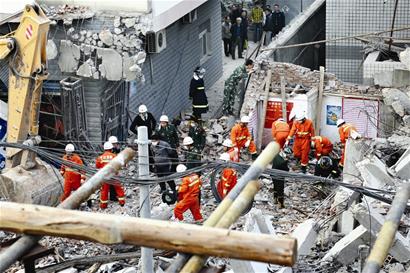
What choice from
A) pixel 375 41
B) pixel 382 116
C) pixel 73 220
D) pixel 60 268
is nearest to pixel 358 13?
pixel 375 41

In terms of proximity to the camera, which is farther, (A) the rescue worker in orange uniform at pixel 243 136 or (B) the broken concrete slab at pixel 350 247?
(A) the rescue worker in orange uniform at pixel 243 136

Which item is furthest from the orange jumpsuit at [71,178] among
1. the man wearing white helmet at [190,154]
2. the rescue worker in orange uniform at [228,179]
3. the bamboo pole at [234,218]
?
the bamboo pole at [234,218]

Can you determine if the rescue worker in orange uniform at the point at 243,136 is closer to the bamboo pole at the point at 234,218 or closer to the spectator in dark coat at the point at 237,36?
the spectator in dark coat at the point at 237,36

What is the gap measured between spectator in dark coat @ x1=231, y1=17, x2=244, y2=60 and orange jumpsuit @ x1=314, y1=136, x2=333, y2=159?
9520mm

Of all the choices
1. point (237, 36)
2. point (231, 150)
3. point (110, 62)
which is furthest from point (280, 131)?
point (237, 36)

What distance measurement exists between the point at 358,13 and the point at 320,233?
733cm

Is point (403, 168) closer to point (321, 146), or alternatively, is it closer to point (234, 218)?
point (321, 146)

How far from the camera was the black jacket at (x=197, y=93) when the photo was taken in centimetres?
2006

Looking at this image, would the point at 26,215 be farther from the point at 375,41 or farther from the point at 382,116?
the point at 375,41

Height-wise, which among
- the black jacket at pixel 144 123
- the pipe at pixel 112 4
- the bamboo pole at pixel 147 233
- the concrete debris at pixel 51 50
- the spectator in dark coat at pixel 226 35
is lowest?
the spectator in dark coat at pixel 226 35

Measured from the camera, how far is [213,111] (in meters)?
22.1

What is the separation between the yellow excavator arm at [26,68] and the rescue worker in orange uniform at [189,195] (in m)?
2.98

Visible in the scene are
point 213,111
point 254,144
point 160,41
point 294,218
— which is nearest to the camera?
point 294,218

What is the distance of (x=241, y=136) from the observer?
1719 centimetres
